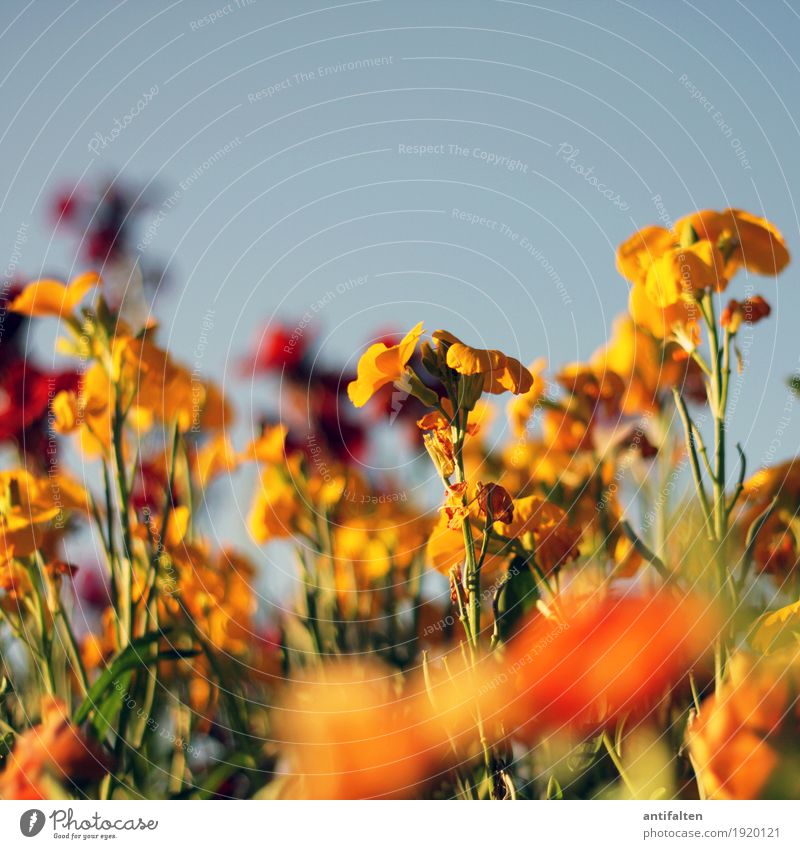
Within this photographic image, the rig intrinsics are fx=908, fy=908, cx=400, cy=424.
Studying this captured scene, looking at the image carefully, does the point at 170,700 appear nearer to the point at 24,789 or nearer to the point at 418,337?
the point at 24,789

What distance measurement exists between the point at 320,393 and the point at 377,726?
0.93ft

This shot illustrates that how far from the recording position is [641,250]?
581 mm

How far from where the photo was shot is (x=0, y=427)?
2.32 feet

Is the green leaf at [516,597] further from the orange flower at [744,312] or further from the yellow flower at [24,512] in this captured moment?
the yellow flower at [24,512]

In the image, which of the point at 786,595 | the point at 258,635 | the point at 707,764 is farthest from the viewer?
the point at 258,635

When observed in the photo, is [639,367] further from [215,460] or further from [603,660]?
[215,460]

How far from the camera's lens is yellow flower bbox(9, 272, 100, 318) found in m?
0.68

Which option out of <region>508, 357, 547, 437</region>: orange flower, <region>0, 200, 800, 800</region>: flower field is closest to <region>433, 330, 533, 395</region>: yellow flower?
<region>0, 200, 800, 800</region>: flower field

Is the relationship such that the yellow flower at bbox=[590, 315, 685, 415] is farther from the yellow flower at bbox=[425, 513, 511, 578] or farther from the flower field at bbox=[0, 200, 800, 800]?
the yellow flower at bbox=[425, 513, 511, 578]

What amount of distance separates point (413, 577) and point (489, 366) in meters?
0.23

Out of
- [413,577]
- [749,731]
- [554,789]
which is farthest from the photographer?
[413,577]

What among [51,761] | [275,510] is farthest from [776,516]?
[51,761]

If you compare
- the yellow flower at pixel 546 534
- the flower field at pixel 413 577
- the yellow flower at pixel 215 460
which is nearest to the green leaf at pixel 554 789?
the flower field at pixel 413 577

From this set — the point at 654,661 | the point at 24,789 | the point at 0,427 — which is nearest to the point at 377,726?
the point at 654,661
